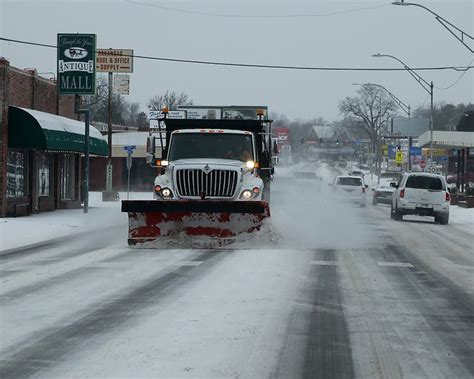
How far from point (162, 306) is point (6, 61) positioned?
757 inches

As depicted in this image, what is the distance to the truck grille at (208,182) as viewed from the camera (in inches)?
681

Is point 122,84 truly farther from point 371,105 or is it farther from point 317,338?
point 371,105

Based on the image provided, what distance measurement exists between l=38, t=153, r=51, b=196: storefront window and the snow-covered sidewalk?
3.28 feet

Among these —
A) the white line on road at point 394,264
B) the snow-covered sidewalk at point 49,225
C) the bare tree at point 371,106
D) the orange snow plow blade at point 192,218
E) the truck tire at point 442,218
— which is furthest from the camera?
the bare tree at point 371,106

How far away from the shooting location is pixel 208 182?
17.3m

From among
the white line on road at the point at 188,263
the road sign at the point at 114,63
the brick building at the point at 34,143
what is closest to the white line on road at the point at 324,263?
the white line on road at the point at 188,263

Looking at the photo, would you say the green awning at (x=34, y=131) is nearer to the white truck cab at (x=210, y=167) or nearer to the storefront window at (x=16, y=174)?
the storefront window at (x=16, y=174)

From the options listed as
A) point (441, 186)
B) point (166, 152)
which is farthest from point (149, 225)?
point (441, 186)

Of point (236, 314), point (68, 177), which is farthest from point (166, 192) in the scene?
point (68, 177)

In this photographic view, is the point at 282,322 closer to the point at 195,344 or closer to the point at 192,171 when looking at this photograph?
the point at 195,344

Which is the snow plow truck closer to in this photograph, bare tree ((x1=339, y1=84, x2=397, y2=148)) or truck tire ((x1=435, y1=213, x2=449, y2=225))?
truck tire ((x1=435, y1=213, x2=449, y2=225))

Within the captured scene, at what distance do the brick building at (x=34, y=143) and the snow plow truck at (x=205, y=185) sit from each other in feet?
31.9

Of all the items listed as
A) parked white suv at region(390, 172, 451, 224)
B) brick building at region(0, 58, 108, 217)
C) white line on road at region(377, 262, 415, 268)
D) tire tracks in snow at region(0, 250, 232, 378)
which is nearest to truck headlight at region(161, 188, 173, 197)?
tire tracks in snow at region(0, 250, 232, 378)

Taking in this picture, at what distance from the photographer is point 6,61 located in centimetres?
2684
